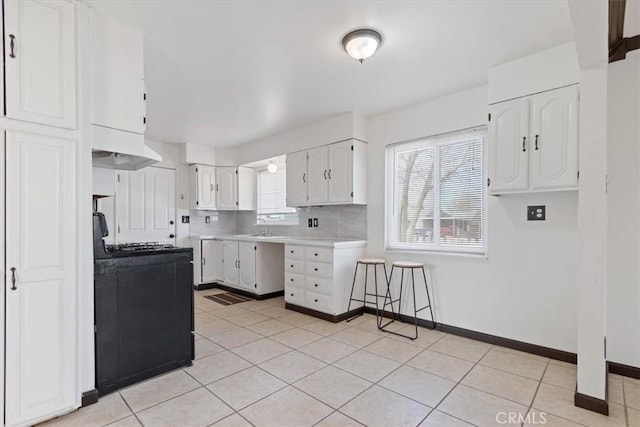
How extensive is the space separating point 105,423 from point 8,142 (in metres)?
1.63

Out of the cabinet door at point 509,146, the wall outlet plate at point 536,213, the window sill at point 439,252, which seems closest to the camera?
the cabinet door at point 509,146

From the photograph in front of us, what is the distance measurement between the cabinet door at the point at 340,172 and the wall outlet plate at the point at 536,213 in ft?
5.93

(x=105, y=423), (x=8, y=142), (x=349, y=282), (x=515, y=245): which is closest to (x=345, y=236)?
(x=349, y=282)

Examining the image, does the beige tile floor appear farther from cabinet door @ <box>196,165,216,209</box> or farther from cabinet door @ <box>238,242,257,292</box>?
cabinet door @ <box>196,165,216,209</box>

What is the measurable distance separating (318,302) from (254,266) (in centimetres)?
140

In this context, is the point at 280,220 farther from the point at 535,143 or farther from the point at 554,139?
the point at 554,139

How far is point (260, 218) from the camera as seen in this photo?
575 cm

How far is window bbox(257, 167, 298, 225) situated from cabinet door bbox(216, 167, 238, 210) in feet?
1.42

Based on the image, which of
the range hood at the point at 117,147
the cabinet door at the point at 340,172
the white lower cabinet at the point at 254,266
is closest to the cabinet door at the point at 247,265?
the white lower cabinet at the point at 254,266

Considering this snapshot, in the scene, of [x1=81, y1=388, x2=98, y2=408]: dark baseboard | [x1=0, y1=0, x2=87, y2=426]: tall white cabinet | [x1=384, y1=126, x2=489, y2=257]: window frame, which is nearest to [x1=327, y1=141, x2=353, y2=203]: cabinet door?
[x1=384, y1=126, x2=489, y2=257]: window frame

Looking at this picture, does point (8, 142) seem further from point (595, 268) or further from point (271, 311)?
point (595, 268)

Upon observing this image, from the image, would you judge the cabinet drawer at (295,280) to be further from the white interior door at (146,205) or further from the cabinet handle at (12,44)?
the cabinet handle at (12,44)

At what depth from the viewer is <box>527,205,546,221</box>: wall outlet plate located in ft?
8.89

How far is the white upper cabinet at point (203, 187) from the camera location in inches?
215
